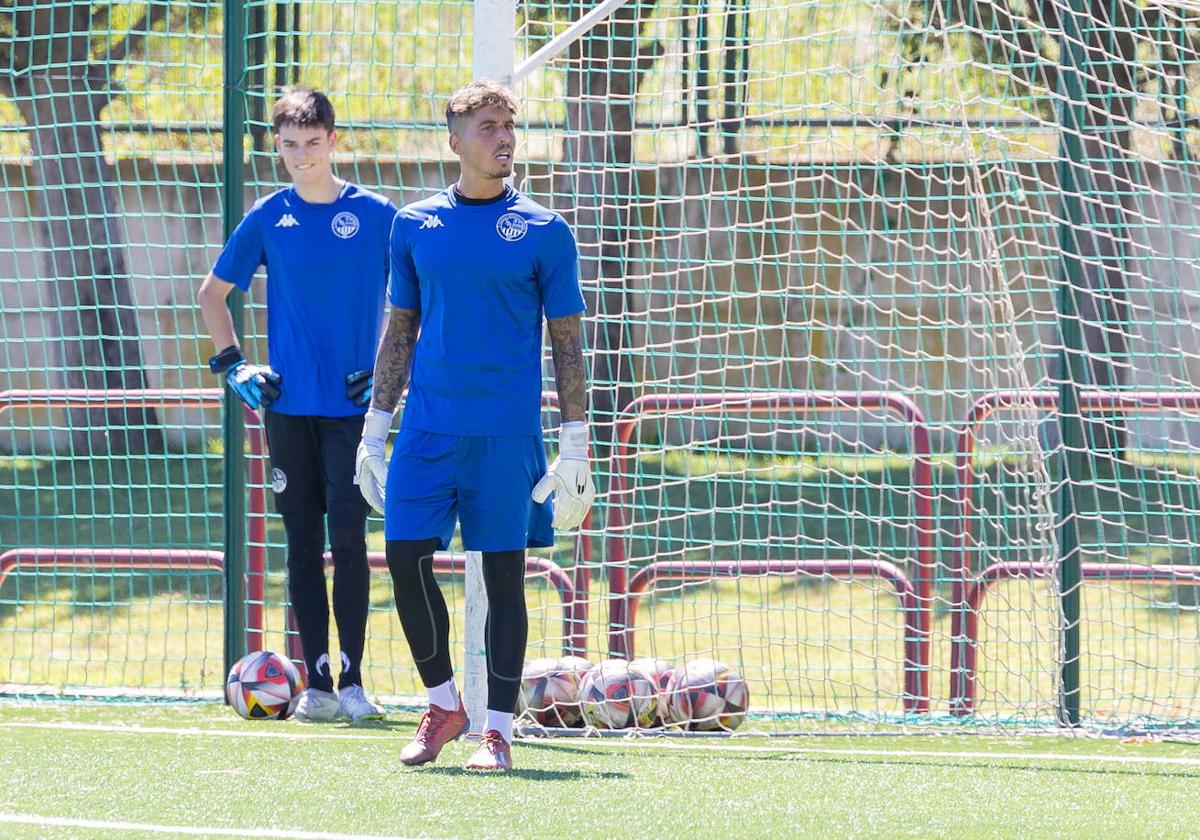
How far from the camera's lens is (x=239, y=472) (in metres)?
5.90

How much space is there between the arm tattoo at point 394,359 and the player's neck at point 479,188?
0.37m

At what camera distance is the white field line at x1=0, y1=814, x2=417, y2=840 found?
360cm

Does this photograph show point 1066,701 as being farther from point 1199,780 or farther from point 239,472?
point 239,472

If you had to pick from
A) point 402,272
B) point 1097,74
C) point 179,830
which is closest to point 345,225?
point 402,272

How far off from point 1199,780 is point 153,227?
11.0m

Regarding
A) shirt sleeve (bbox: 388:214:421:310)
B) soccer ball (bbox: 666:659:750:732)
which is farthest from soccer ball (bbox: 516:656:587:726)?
shirt sleeve (bbox: 388:214:421:310)

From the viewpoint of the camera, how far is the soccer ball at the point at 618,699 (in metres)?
5.36

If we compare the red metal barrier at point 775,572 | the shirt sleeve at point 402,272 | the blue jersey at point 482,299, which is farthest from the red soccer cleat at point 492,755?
the red metal barrier at point 775,572

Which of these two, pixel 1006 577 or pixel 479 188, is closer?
pixel 479 188

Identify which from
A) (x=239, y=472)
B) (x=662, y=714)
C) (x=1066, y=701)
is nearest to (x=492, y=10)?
(x=239, y=472)

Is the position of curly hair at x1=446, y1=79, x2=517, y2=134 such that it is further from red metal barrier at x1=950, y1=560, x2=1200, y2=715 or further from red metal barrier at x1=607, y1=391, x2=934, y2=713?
red metal barrier at x1=950, y1=560, x2=1200, y2=715

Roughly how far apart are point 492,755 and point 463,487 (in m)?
0.73

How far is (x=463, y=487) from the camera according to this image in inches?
170

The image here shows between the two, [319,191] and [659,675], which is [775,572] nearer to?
[659,675]
